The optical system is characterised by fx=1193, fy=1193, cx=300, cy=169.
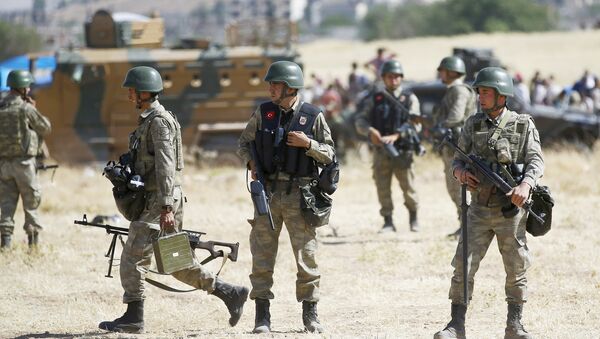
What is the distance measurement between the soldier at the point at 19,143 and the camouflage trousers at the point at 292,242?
4267 mm

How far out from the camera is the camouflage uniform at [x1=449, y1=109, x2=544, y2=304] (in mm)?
7738

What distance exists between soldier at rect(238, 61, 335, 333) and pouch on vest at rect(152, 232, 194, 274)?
471mm

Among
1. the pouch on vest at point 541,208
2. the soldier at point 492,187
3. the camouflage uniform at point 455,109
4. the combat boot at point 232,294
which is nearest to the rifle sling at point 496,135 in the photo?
the soldier at point 492,187

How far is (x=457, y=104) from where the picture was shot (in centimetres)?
1222

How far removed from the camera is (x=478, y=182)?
774 centimetres

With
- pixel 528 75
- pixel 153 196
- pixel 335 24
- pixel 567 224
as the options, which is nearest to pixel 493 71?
pixel 153 196

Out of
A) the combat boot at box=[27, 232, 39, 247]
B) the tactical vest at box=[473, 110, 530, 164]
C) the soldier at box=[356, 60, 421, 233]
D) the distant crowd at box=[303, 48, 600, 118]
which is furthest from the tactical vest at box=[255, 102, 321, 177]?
the distant crowd at box=[303, 48, 600, 118]

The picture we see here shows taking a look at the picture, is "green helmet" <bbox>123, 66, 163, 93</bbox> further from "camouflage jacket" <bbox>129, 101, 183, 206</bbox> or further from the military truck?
the military truck

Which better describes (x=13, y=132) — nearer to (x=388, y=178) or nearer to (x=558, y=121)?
(x=388, y=178)

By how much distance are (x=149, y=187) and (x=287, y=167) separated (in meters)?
0.99

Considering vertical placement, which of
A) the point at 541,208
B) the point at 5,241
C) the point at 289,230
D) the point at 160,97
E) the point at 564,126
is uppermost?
the point at 541,208

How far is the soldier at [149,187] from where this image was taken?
8.21 m

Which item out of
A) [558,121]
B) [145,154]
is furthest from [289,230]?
[558,121]

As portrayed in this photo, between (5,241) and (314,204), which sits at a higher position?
(314,204)
